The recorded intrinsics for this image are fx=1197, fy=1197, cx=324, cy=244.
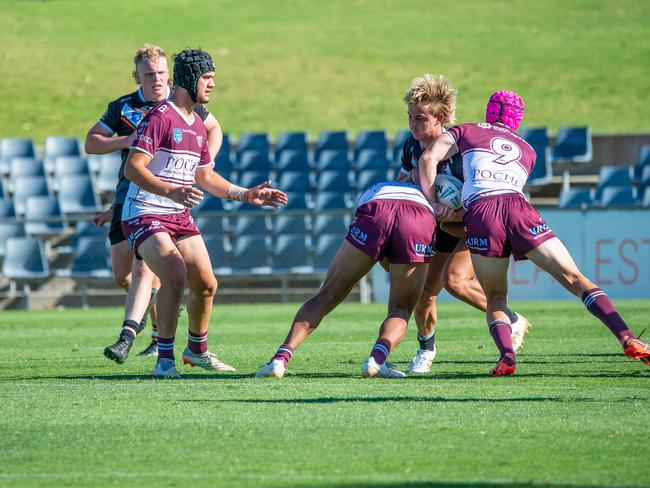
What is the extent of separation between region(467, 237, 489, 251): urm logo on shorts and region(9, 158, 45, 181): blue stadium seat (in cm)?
1580

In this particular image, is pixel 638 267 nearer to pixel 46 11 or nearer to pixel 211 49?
pixel 211 49

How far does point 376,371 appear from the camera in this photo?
8.04m

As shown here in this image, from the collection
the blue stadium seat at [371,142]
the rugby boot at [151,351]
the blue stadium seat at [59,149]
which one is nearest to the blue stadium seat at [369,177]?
the blue stadium seat at [371,142]

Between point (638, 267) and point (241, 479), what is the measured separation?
1387 cm

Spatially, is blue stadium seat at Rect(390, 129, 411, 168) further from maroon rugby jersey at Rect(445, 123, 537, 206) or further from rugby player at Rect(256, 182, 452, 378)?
rugby player at Rect(256, 182, 452, 378)

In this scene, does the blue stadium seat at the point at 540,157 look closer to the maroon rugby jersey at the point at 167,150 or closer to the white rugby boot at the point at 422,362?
the white rugby boot at the point at 422,362

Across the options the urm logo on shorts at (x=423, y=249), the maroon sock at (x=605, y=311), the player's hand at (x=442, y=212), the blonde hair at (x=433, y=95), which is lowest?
the maroon sock at (x=605, y=311)

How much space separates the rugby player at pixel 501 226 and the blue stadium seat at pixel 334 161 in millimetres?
14001

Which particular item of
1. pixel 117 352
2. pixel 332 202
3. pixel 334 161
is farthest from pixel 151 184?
pixel 334 161

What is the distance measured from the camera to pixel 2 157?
23.7m

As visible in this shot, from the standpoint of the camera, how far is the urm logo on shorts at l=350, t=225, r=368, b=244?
7.89 meters

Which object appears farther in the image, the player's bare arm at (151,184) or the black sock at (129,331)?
the black sock at (129,331)

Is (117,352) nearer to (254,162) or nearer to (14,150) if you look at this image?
(254,162)

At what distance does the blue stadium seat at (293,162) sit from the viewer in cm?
2253
